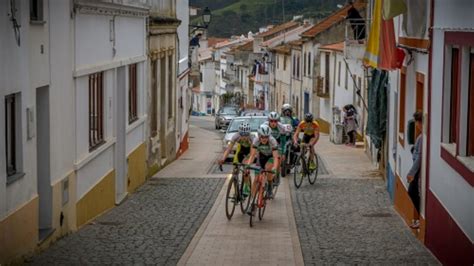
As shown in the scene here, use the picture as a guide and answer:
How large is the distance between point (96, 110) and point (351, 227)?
5.13 meters

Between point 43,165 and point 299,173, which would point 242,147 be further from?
point 43,165

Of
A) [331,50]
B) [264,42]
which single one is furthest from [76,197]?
[264,42]

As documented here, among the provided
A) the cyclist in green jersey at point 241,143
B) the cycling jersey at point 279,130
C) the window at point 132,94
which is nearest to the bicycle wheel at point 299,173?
the cycling jersey at point 279,130

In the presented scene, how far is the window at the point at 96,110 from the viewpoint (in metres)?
16.2

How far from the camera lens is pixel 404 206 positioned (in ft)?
51.2

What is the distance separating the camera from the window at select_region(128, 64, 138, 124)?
20672 millimetres

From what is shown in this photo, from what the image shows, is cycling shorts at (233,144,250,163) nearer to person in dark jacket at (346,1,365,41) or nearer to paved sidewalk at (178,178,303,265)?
paved sidewalk at (178,178,303,265)

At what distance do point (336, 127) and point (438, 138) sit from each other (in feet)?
87.3

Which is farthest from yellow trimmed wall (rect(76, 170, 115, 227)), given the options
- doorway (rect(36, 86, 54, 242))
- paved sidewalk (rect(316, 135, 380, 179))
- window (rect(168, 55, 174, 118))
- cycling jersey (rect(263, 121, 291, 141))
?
window (rect(168, 55, 174, 118))

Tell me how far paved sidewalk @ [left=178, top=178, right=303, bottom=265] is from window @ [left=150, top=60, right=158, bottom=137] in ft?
26.9

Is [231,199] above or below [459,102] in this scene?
below

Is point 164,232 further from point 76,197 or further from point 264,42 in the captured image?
point 264,42

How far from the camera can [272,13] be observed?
131250mm

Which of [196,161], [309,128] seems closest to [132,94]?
[309,128]
